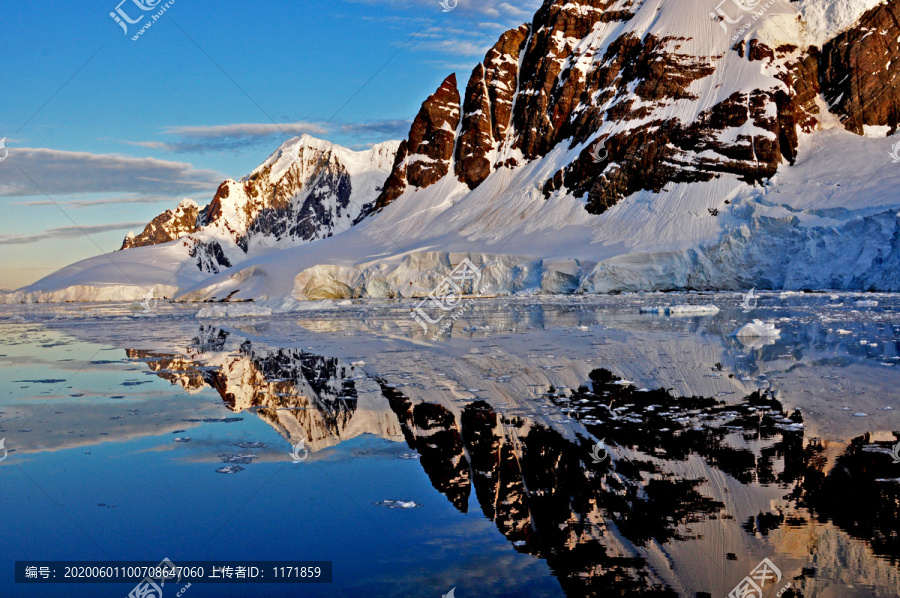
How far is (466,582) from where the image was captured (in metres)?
4.05

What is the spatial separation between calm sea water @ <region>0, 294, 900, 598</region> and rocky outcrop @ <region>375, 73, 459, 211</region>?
8019 cm

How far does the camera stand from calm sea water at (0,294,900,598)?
4.23 metres

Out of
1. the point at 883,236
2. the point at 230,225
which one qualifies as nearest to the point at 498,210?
the point at 883,236

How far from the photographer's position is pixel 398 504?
5.41 m

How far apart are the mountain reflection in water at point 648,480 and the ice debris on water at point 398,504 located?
35 centimetres

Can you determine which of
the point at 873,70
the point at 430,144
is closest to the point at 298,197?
the point at 430,144

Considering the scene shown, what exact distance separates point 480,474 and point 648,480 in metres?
1.46

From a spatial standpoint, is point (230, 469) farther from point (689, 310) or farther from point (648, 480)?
point (689, 310)

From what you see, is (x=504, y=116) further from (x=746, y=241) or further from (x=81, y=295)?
(x=81, y=295)

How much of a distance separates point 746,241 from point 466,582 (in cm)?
4583

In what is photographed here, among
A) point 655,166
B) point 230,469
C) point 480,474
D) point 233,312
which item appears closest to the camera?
point 480,474

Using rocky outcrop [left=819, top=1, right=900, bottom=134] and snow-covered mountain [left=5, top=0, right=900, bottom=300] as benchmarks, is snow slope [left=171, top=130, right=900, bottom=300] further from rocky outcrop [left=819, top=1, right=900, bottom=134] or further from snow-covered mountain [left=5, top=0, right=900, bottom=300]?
rocky outcrop [left=819, top=1, right=900, bottom=134]

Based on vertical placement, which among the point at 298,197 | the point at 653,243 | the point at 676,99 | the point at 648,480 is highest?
the point at 298,197

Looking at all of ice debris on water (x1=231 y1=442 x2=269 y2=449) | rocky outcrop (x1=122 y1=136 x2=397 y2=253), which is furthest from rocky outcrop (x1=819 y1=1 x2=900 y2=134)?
rocky outcrop (x1=122 y1=136 x2=397 y2=253)
